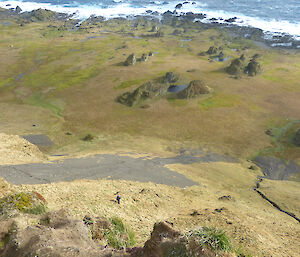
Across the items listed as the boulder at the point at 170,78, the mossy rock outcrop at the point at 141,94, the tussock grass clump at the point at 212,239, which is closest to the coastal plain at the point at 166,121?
the mossy rock outcrop at the point at 141,94

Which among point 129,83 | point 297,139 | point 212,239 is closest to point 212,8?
point 129,83

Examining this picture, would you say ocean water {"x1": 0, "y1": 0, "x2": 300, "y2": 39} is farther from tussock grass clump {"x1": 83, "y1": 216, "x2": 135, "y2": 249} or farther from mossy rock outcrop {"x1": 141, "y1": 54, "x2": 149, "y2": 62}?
tussock grass clump {"x1": 83, "y1": 216, "x2": 135, "y2": 249}

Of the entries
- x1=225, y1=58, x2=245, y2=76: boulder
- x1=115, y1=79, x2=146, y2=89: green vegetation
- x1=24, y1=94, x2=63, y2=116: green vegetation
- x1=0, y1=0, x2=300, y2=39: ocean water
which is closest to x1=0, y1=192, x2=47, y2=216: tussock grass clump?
x1=24, y1=94, x2=63, y2=116: green vegetation

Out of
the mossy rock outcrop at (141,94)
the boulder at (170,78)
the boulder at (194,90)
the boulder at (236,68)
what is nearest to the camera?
the mossy rock outcrop at (141,94)

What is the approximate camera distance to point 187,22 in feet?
461

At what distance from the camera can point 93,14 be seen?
166m

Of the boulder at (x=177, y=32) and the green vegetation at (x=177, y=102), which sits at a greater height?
the boulder at (x=177, y=32)

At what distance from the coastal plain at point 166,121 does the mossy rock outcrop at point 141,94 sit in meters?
1.89

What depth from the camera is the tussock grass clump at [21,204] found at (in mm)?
12930

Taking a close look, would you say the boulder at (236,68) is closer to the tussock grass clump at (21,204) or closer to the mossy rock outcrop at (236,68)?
the mossy rock outcrop at (236,68)

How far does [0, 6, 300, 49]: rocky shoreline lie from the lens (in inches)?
4414

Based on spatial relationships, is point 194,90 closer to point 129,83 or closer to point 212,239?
point 129,83

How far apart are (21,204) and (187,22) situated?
483ft

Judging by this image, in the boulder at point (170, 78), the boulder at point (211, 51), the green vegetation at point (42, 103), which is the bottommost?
the green vegetation at point (42, 103)
